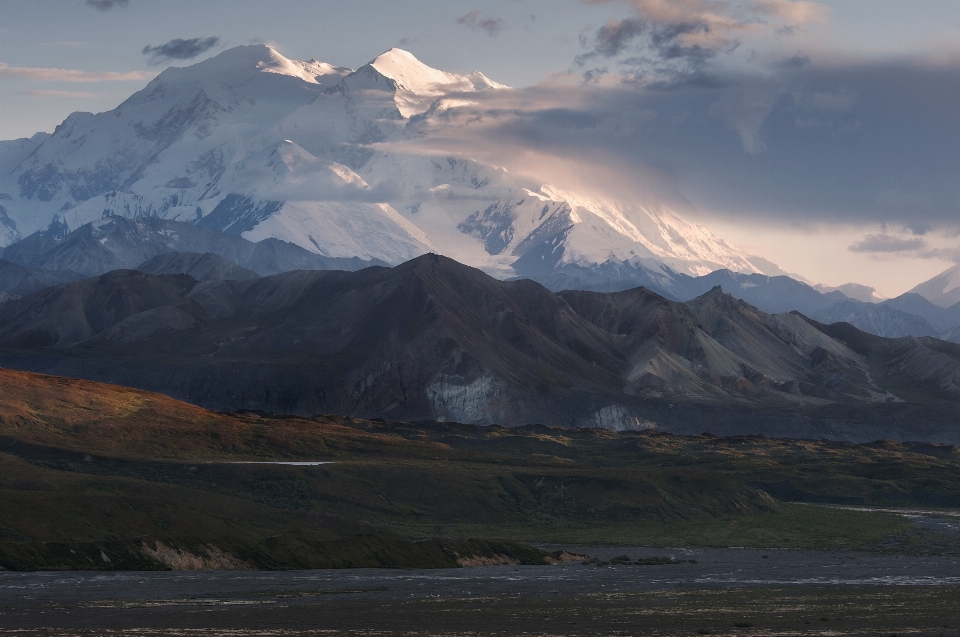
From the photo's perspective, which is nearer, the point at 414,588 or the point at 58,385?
the point at 414,588

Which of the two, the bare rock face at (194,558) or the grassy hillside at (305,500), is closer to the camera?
the bare rock face at (194,558)

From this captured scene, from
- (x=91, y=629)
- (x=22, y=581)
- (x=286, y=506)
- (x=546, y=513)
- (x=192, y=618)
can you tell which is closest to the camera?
(x=91, y=629)

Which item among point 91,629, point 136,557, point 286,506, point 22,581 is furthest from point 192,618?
point 286,506

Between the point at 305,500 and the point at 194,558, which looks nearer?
the point at 194,558

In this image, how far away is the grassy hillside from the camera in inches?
4129

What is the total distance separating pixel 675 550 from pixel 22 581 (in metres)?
63.5

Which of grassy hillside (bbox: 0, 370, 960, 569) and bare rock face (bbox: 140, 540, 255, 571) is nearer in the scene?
bare rock face (bbox: 140, 540, 255, 571)

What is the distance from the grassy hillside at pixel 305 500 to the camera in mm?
104875

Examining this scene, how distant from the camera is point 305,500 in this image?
5950 inches

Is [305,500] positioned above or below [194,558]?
below

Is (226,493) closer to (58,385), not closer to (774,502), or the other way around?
(58,385)

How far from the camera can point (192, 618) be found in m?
72.7

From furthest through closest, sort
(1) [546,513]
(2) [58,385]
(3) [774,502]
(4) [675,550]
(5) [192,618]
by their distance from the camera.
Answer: (2) [58,385] < (3) [774,502] < (1) [546,513] < (4) [675,550] < (5) [192,618]

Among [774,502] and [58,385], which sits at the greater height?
[58,385]
